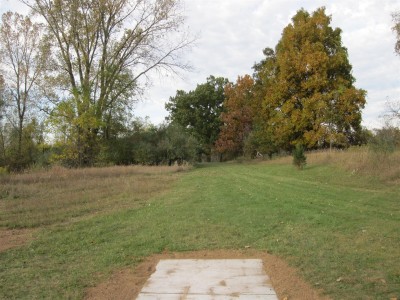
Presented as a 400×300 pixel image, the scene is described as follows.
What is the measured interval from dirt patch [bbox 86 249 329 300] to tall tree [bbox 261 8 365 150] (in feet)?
82.3

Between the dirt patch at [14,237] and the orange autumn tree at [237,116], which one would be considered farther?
the orange autumn tree at [237,116]

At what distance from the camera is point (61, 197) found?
12703 mm

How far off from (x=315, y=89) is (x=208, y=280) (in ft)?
95.2

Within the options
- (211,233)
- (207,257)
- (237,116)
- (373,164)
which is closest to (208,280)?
(207,257)

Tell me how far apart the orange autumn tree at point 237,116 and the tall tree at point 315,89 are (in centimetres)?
1221

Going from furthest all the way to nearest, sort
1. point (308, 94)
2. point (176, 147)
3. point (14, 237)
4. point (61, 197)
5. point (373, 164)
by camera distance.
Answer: point (176, 147)
point (308, 94)
point (373, 164)
point (61, 197)
point (14, 237)

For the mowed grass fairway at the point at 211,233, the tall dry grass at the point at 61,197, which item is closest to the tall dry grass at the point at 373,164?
the mowed grass fairway at the point at 211,233

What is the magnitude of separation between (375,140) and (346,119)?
12120 mm

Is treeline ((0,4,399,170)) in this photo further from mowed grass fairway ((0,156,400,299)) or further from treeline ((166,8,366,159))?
mowed grass fairway ((0,156,400,299))

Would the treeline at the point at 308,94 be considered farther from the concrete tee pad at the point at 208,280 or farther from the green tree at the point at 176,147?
the concrete tee pad at the point at 208,280

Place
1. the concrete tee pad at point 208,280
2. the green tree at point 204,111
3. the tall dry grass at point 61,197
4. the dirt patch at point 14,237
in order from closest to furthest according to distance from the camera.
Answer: the concrete tee pad at point 208,280 < the dirt patch at point 14,237 < the tall dry grass at point 61,197 < the green tree at point 204,111

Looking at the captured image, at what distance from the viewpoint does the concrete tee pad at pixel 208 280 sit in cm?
438

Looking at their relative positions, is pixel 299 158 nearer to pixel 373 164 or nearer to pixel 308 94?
pixel 373 164

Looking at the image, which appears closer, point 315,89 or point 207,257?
point 207,257
